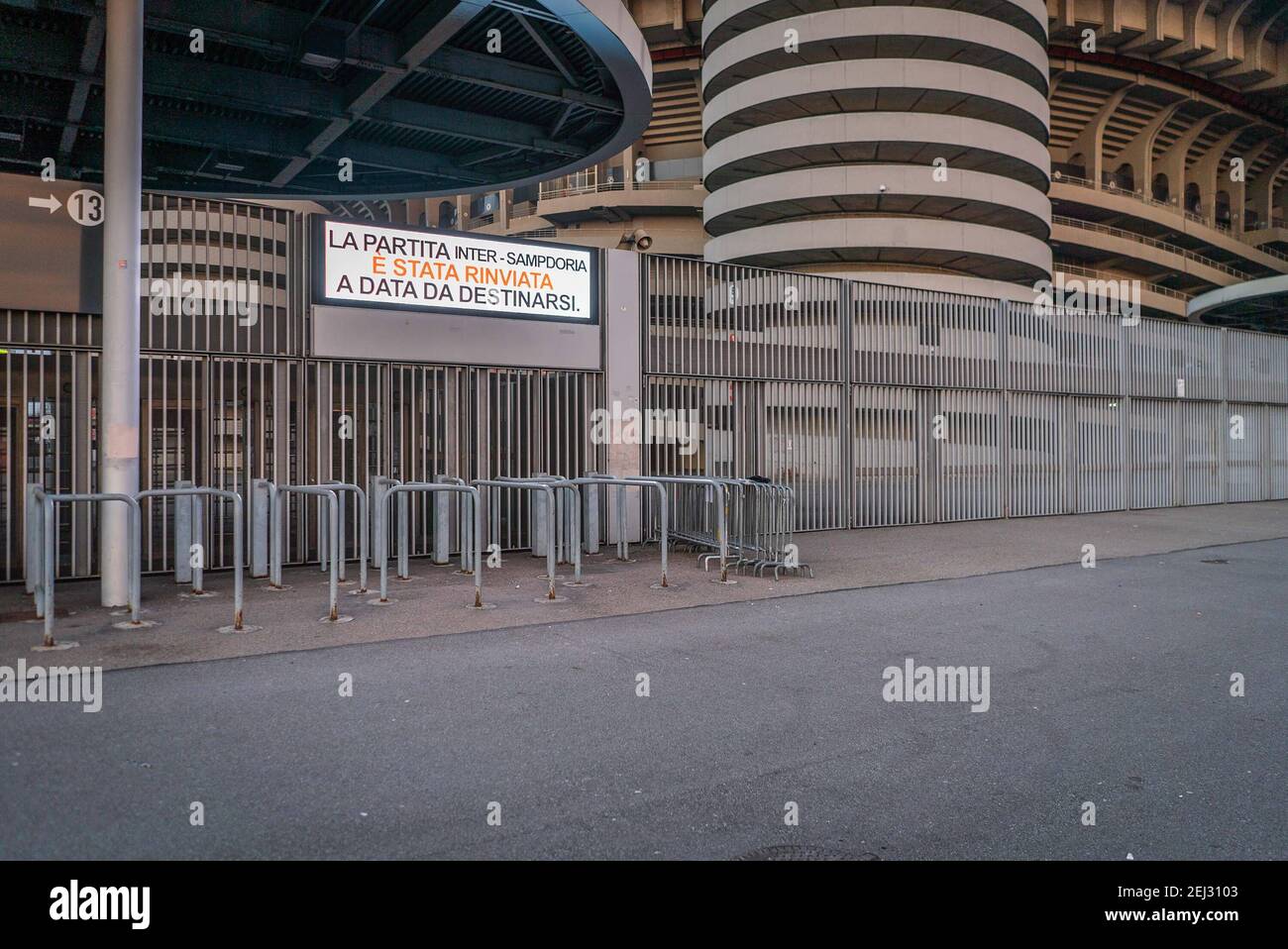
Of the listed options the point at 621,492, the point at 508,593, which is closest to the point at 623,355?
the point at 621,492

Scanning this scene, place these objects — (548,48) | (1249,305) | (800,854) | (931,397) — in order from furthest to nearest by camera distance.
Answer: (1249,305) < (931,397) < (548,48) < (800,854)

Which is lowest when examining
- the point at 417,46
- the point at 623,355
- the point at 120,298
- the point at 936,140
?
the point at 120,298

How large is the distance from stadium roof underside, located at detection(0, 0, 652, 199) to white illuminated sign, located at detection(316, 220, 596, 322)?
2644 mm

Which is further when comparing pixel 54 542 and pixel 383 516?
pixel 383 516

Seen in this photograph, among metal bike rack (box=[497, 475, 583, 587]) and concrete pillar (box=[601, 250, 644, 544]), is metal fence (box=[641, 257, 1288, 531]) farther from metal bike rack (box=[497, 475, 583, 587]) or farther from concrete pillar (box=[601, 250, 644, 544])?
metal bike rack (box=[497, 475, 583, 587])

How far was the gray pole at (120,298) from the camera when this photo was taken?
317 inches

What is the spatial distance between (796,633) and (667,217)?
42.6 meters

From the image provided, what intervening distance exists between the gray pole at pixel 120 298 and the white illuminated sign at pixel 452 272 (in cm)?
264

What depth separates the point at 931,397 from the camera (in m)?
16.6

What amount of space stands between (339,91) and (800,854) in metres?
14.1

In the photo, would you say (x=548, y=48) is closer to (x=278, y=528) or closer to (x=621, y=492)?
(x=621, y=492)

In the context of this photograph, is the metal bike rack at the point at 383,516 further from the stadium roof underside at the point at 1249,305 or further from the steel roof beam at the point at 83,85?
the stadium roof underside at the point at 1249,305
